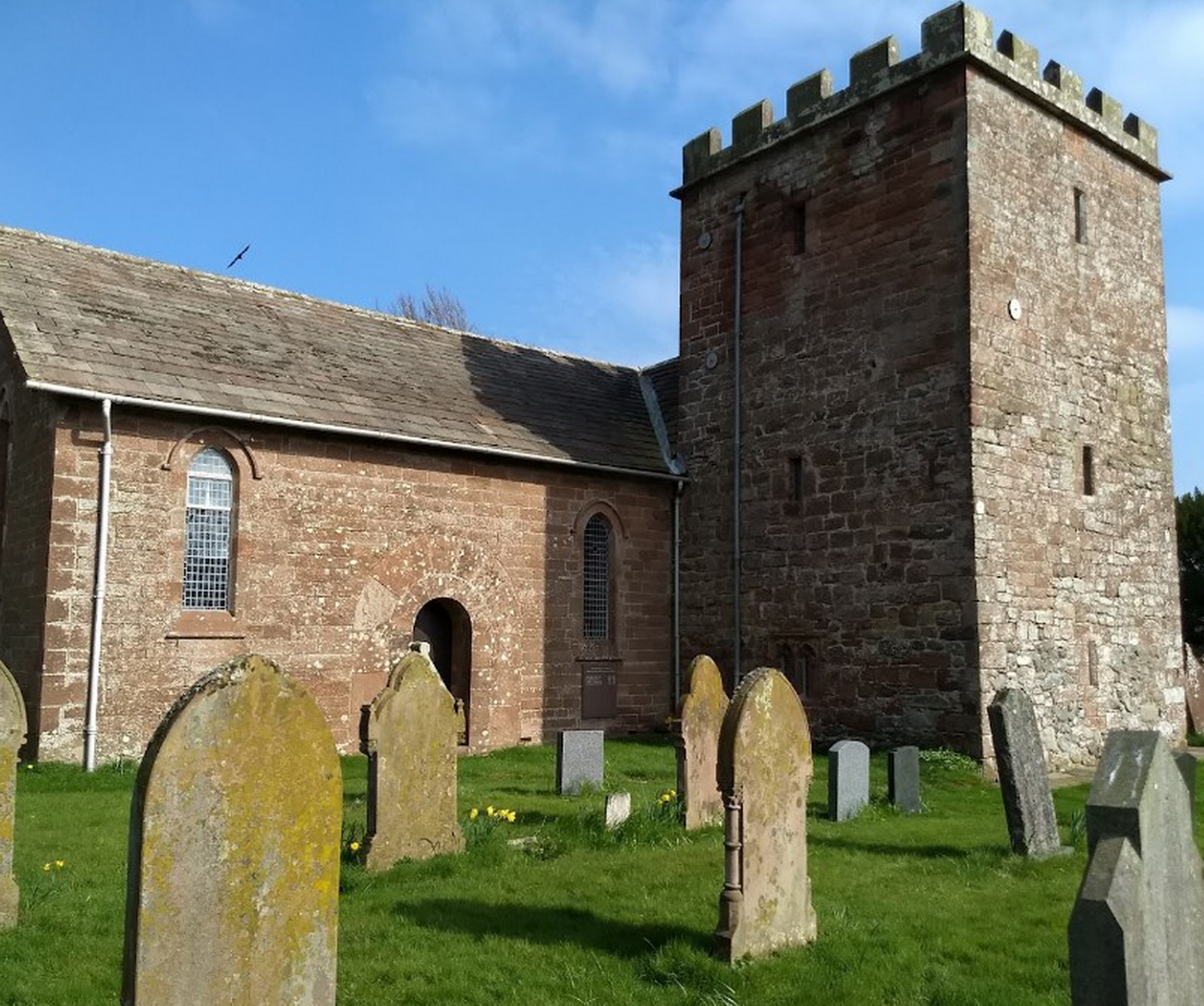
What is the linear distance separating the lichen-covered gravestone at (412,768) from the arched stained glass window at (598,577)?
970 centimetres

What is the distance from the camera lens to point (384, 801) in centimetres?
801

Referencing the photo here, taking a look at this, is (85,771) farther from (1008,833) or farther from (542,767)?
(1008,833)

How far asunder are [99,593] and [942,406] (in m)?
11.1

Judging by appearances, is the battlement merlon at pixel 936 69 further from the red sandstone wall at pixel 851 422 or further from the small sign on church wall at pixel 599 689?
the small sign on church wall at pixel 599 689

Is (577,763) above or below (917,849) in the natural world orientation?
above

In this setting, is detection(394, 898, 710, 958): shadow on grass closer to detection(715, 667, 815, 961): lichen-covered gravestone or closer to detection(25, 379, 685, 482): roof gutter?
detection(715, 667, 815, 961): lichen-covered gravestone

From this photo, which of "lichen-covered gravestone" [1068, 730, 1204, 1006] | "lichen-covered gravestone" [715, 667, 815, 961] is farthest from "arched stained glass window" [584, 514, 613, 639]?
"lichen-covered gravestone" [1068, 730, 1204, 1006]

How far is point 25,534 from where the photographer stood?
13938 mm

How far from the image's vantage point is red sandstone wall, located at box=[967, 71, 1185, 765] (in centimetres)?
1471

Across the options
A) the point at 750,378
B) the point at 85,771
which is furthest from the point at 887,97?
the point at 85,771

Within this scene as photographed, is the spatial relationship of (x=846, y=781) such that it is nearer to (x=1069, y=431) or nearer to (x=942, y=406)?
(x=942, y=406)

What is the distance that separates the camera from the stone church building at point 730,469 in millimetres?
13859

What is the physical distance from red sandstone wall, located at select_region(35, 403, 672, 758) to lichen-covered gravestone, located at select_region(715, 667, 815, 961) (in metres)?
9.34

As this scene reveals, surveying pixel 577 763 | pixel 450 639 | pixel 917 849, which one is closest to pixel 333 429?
pixel 450 639
